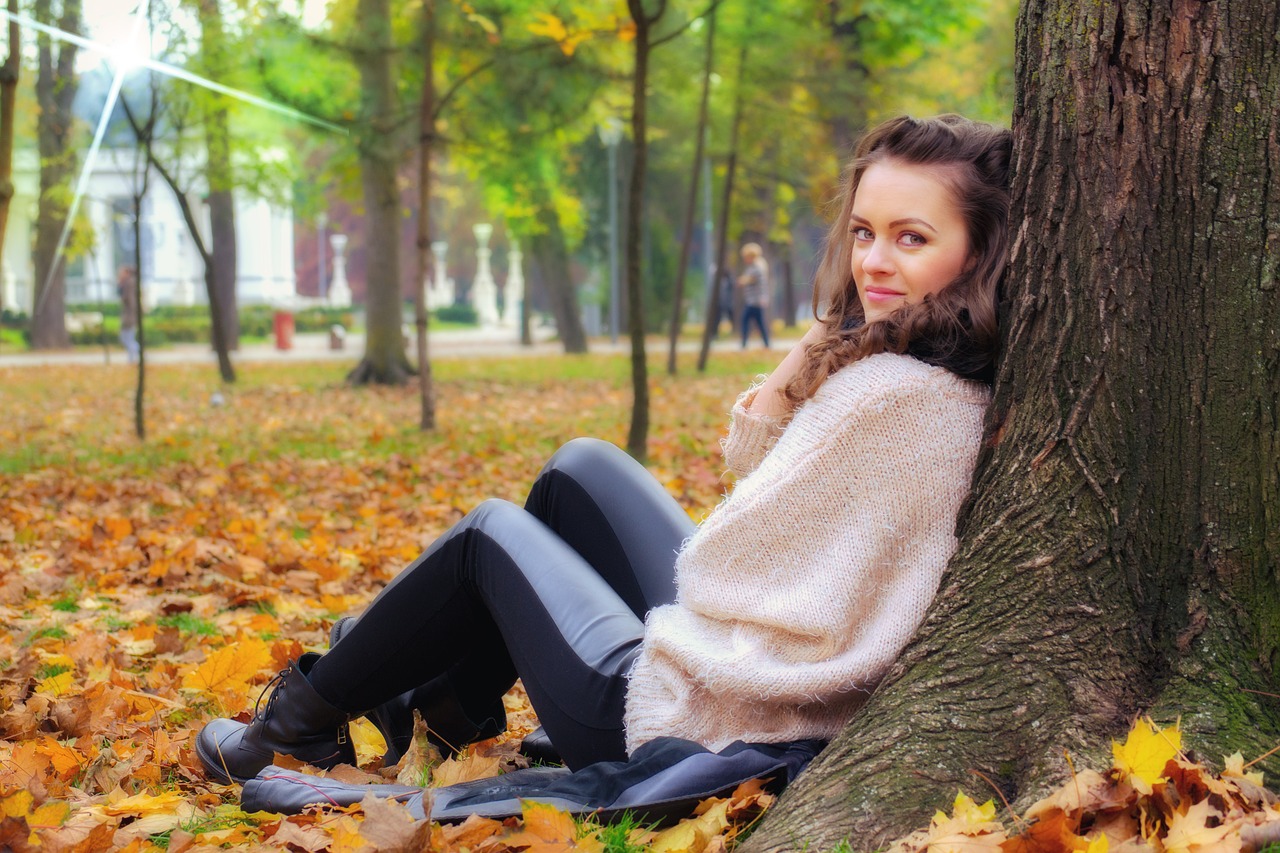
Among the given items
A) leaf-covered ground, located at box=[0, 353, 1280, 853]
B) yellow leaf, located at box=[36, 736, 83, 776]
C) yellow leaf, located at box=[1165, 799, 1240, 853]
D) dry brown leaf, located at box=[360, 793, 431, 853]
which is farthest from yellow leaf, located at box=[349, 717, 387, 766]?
yellow leaf, located at box=[1165, 799, 1240, 853]

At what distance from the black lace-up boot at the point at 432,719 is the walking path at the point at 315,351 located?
1786 centimetres

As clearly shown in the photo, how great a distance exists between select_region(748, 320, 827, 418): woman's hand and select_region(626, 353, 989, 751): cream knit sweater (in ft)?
0.75

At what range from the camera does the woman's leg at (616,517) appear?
2.72 m

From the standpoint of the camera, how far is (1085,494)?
205 centimetres

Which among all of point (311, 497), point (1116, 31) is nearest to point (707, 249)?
point (311, 497)

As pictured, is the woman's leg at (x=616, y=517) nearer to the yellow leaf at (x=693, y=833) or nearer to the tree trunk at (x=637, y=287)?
the yellow leaf at (x=693, y=833)

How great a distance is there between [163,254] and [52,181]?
59.8 feet

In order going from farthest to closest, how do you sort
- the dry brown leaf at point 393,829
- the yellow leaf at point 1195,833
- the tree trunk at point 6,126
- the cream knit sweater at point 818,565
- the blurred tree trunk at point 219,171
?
the blurred tree trunk at point 219,171, the tree trunk at point 6,126, the cream knit sweater at point 818,565, the dry brown leaf at point 393,829, the yellow leaf at point 1195,833

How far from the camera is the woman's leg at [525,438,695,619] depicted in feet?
8.91

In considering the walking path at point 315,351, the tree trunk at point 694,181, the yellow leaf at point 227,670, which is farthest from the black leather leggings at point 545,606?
the walking path at point 315,351

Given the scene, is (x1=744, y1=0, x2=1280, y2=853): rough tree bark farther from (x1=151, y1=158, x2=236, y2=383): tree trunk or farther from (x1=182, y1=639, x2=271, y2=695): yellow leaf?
(x1=151, y1=158, x2=236, y2=383): tree trunk

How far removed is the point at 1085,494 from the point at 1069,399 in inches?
6.1

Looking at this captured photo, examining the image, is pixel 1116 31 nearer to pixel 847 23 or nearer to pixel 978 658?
pixel 978 658

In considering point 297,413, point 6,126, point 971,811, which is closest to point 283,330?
point 297,413
